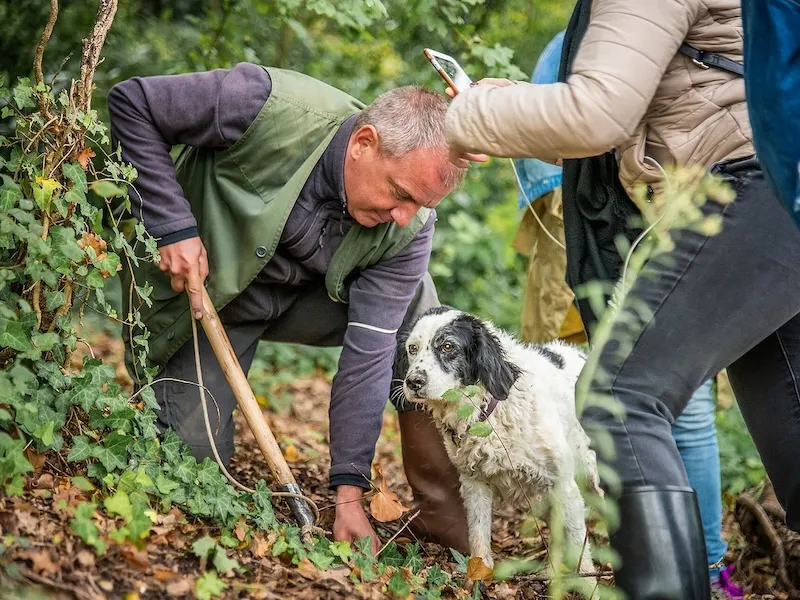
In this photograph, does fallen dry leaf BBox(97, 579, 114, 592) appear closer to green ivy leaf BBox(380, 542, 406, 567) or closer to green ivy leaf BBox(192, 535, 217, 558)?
green ivy leaf BBox(192, 535, 217, 558)

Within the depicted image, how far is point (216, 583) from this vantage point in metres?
2.26

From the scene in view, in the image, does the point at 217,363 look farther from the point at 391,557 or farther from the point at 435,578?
the point at 435,578

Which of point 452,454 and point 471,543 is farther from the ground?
point 452,454

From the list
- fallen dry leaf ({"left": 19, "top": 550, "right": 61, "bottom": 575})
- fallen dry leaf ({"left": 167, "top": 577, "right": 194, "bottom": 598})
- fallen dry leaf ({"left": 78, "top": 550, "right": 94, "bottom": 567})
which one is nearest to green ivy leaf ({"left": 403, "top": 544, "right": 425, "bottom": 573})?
fallen dry leaf ({"left": 167, "top": 577, "right": 194, "bottom": 598})

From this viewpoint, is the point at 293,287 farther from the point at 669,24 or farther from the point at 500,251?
the point at 500,251

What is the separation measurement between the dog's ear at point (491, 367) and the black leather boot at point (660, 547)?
146 cm

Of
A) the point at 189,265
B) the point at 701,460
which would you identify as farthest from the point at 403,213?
the point at 701,460

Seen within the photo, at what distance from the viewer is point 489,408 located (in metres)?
3.63

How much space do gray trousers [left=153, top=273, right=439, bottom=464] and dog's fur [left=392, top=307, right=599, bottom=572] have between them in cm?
47

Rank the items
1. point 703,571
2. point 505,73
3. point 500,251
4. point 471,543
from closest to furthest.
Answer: point 703,571
point 471,543
point 505,73
point 500,251

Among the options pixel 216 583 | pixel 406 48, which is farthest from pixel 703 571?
pixel 406 48

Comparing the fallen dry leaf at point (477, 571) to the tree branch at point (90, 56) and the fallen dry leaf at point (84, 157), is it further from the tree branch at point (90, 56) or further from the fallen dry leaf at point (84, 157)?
the tree branch at point (90, 56)

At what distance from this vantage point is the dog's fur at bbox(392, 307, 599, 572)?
361 centimetres

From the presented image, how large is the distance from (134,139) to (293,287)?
98 cm
